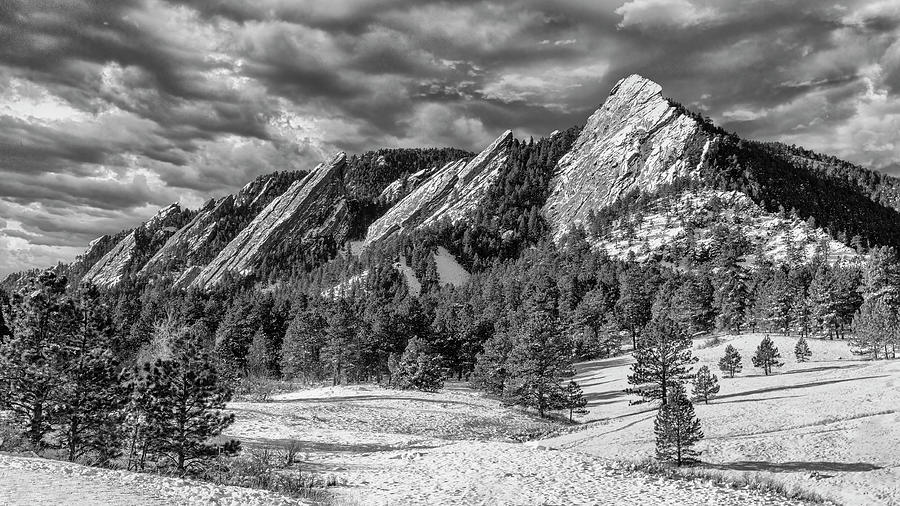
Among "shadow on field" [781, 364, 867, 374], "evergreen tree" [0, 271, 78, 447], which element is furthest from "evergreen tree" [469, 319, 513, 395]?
"evergreen tree" [0, 271, 78, 447]

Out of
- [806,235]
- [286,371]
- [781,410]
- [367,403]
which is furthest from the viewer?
[806,235]

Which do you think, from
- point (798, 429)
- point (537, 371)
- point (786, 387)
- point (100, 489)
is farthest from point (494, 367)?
point (100, 489)

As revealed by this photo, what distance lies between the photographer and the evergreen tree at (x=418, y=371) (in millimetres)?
63469

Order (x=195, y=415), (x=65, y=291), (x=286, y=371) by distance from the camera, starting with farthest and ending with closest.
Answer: (x=286, y=371)
(x=65, y=291)
(x=195, y=415)

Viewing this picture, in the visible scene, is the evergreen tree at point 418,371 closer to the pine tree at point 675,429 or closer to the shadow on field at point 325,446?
the shadow on field at point 325,446

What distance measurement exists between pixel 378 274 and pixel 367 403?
149364mm

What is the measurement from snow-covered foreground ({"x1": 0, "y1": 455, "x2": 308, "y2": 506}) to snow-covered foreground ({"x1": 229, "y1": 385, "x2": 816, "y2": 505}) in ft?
14.3

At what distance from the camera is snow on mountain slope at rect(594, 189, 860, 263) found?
153 metres

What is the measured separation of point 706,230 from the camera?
171125 mm

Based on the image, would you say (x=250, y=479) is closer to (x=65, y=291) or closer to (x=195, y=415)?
(x=195, y=415)

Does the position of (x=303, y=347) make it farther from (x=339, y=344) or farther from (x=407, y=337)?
(x=407, y=337)

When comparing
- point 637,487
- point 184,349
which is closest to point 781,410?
point 637,487

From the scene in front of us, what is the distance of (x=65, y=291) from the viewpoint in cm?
2930

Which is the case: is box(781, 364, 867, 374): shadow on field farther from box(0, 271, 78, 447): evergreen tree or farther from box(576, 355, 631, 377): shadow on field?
box(0, 271, 78, 447): evergreen tree
